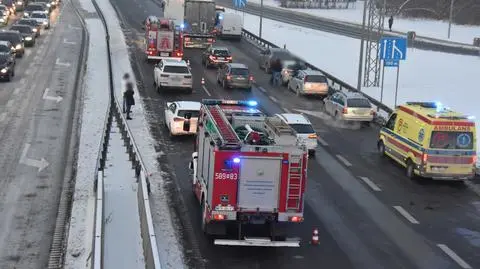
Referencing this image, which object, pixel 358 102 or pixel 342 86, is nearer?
pixel 358 102

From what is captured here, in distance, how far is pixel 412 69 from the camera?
54312 mm

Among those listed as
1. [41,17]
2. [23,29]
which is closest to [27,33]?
[23,29]

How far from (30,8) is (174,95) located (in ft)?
130

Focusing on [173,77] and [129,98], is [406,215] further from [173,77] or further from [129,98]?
[173,77]

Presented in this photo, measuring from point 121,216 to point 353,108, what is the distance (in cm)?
1807

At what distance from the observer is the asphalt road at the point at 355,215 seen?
17.4 metres

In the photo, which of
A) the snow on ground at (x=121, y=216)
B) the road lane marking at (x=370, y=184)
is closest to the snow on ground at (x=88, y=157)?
the snow on ground at (x=121, y=216)

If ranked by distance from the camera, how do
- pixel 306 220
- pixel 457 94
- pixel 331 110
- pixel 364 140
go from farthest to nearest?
pixel 457 94, pixel 331 110, pixel 364 140, pixel 306 220

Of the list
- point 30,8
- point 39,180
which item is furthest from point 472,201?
point 30,8

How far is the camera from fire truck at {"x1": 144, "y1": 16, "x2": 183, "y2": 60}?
1921 inches

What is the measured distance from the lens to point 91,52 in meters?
52.6

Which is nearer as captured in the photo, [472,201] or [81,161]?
[472,201]

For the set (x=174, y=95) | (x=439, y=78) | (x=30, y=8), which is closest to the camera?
(x=174, y=95)

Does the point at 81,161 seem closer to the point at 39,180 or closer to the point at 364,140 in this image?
the point at 39,180
